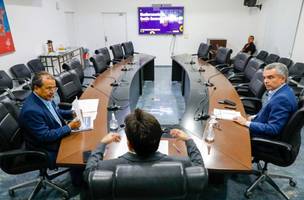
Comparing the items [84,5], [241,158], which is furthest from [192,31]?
[241,158]

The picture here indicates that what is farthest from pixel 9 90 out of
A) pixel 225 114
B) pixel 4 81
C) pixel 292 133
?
pixel 292 133

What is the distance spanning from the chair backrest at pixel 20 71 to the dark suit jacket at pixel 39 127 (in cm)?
280

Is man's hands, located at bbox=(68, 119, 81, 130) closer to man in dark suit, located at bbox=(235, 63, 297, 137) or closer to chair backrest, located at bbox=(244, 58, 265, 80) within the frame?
man in dark suit, located at bbox=(235, 63, 297, 137)

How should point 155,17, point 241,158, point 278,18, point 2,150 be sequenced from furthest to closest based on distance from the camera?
point 155,17 → point 278,18 → point 2,150 → point 241,158

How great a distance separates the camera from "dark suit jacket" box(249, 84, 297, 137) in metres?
1.82

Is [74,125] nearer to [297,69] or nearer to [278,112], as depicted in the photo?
[278,112]

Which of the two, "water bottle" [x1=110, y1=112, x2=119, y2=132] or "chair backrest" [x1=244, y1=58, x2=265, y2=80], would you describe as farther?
"chair backrest" [x1=244, y1=58, x2=265, y2=80]

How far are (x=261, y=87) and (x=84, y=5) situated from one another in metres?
6.63

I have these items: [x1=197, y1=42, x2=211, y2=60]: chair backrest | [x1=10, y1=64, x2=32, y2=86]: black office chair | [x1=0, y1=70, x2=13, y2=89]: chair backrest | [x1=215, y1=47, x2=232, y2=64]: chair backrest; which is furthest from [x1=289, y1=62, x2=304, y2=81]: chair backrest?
[x1=0, y1=70, x2=13, y2=89]: chair backrest

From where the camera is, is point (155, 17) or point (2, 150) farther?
point (155, 17)

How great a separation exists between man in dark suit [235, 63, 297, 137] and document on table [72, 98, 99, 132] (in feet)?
4.80

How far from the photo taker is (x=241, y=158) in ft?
5.23

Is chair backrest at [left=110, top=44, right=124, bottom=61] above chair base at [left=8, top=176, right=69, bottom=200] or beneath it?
above

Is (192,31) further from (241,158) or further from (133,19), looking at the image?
(241,158)
